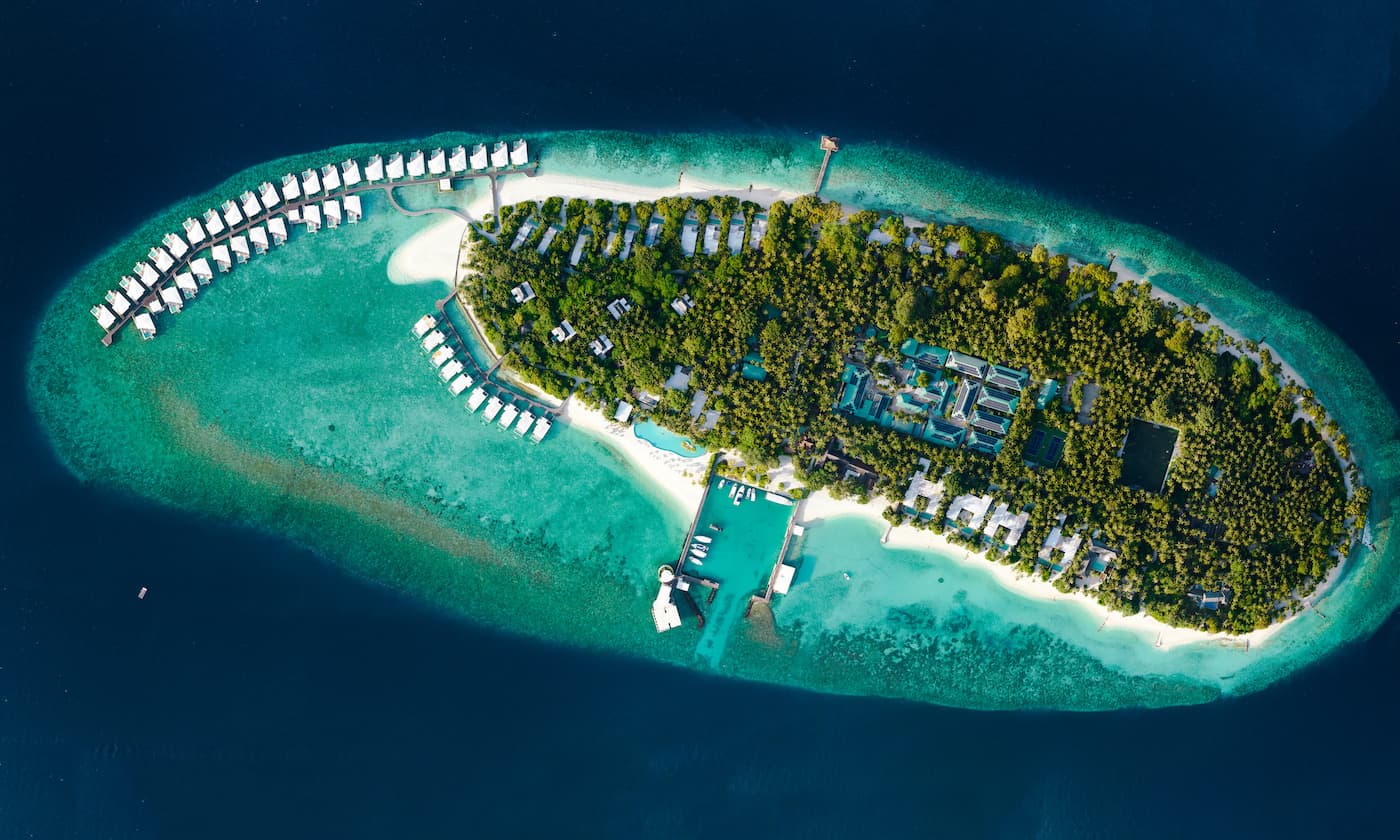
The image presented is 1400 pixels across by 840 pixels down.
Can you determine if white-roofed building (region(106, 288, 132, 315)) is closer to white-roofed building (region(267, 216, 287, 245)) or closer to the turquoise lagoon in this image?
the turquoise lagoon

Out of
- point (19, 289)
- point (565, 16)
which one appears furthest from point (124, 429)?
point (565, 16)

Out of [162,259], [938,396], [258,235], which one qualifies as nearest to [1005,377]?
[938,396]

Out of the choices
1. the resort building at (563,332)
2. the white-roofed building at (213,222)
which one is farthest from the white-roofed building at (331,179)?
the resort building at (563,332)

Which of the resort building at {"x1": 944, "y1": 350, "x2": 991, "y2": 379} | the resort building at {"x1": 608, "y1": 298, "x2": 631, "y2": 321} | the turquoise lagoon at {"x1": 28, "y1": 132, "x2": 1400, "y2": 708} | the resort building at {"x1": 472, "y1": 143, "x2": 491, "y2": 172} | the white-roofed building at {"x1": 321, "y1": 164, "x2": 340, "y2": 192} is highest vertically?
the resort building at {"x1": 472, "y1": 143, "x2": 491, "y2": 172}

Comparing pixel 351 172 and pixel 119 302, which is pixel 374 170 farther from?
pixel 119 302

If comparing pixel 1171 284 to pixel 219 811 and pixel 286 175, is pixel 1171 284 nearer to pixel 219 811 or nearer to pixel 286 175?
pixel 286 175

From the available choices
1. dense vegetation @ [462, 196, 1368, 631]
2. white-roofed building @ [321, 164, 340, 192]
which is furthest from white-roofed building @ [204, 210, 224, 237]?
dense vegetation @ [462, 196, 1368, 631]

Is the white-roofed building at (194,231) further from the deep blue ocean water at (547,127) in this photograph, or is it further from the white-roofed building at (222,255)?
the deep blue ocean water at (547,127)
